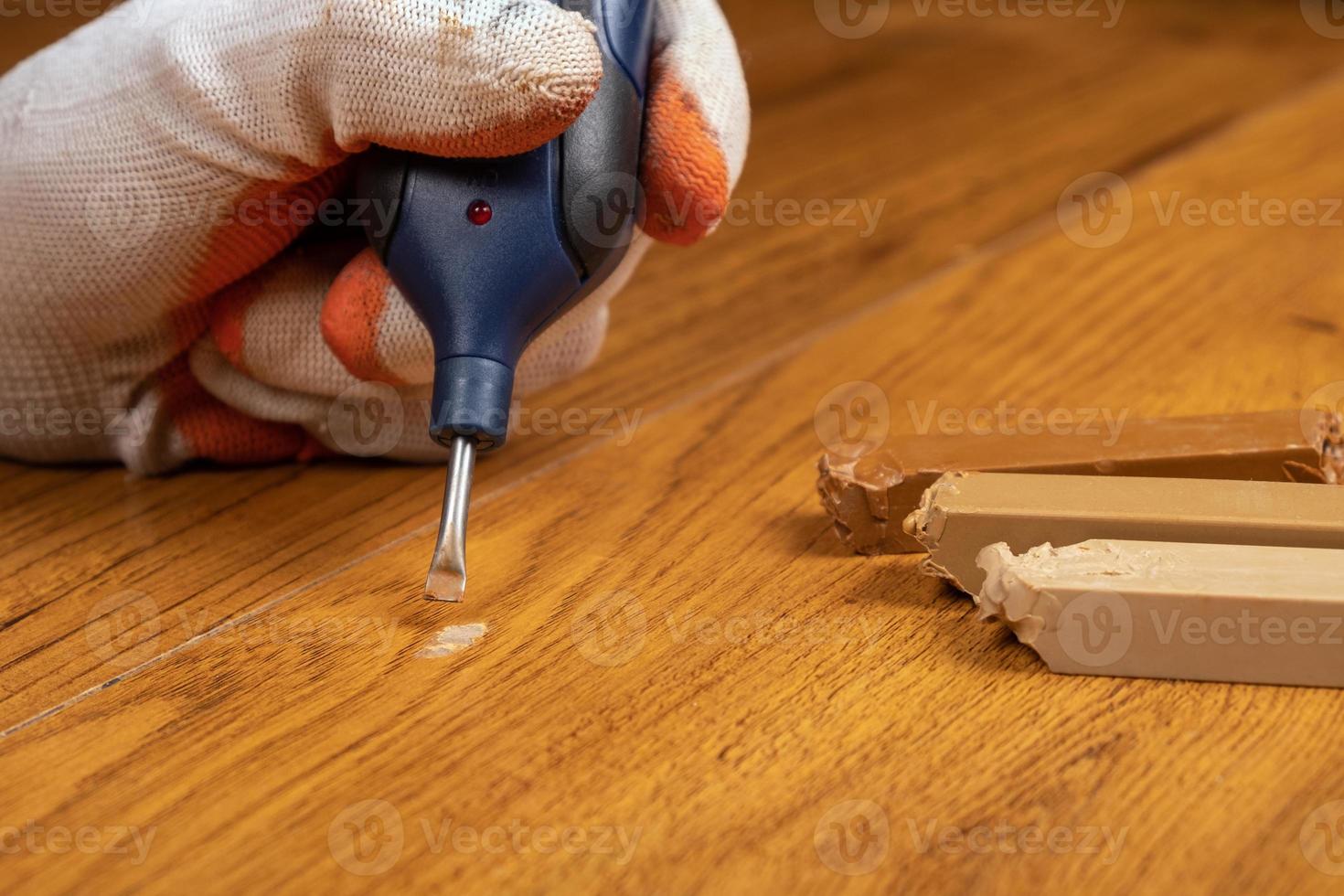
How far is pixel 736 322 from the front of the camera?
3.03 ft

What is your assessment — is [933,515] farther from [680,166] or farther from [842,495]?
[680,166]

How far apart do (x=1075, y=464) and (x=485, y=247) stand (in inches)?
10.5

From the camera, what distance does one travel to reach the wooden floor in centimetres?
45

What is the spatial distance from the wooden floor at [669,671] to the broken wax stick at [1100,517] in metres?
0.04

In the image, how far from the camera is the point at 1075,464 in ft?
2.05

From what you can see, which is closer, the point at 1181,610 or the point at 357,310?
the point at 1181,610

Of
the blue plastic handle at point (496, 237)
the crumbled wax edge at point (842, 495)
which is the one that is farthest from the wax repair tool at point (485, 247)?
the crumbled wax edge at point (842, 495)

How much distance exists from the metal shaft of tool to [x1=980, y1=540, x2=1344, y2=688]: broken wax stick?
0.68ft

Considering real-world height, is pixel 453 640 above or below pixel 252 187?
below

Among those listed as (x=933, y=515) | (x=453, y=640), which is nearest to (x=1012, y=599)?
(x=933, y=515)

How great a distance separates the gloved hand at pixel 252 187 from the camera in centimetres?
56

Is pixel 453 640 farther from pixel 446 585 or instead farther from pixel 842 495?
pixel 842 495

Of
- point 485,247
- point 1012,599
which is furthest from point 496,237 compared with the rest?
point 1012,599

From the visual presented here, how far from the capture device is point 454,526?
22.5 inches
